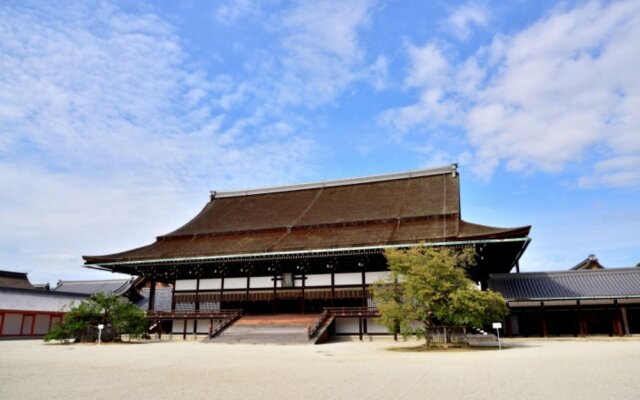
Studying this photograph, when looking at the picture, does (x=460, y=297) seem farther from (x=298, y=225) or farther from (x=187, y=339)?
(x=187, y=339)

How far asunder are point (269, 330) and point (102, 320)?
307 inches

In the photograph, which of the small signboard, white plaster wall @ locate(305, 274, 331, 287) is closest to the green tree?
white plaster wall @ locate(305, 274, 331, 287)

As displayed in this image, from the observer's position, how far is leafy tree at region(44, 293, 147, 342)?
19703mm

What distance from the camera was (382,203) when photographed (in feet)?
84.2

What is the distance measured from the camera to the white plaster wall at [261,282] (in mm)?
22859

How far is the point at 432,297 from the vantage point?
47.2 ft

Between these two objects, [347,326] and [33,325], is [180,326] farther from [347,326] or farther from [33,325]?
[33,325]

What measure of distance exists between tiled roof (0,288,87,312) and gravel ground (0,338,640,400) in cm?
1634

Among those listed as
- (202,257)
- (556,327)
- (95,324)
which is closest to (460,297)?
(556,327)

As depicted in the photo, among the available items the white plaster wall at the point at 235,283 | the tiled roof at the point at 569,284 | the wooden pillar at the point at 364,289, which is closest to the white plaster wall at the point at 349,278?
the wooden pillar at the point at 364,289

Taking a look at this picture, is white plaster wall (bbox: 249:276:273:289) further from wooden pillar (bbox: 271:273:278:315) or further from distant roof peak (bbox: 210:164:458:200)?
distant roof peak (bbox: 210:164:458:200)

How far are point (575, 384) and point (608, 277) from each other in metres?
16.2

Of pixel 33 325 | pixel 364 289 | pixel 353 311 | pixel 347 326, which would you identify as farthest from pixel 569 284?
pixel 33 325

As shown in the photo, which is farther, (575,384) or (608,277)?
Result: (608,277)
